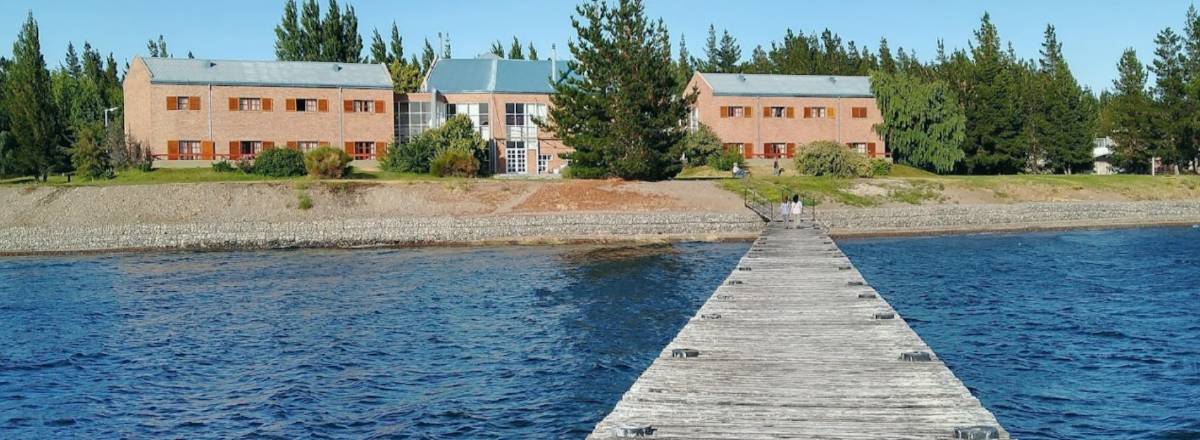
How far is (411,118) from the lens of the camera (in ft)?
280

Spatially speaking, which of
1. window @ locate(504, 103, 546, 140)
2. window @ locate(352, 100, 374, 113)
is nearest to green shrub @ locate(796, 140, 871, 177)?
Result: window @ locate(504, 103, 546, 140)

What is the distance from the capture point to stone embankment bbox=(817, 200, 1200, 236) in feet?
198

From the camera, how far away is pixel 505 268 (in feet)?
145

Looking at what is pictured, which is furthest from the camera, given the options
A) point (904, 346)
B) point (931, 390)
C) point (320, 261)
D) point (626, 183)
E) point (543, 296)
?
point (626, 183)

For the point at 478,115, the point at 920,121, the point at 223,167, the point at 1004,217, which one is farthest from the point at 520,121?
the point at 1004,217

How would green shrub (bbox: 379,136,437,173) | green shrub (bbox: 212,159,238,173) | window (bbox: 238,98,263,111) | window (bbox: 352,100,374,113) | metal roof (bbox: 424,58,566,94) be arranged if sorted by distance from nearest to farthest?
green shrub (bbox: 212,159,238,173), green shrub (bbox: 379,136,437,173), window (bbox: 238,98,263,111), window (bbox: 352,100,374,113), metal roof (bbox: 424,58,566,94)

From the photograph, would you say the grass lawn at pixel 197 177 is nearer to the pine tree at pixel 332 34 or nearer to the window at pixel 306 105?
the window at pixel 306 105

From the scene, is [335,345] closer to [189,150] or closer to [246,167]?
[246,167]

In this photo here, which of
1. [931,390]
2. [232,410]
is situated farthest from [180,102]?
[931,390]

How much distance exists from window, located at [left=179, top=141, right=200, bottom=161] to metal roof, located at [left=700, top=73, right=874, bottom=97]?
1641 inches

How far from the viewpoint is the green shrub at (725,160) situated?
83.5 m

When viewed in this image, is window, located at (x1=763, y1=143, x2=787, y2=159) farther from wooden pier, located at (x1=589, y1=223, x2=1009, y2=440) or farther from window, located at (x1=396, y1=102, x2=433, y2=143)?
wooden pier, located at (x1=589, y1=223, x2=1009, y2=440)

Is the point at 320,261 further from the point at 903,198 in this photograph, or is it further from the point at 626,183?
the point at 903,198

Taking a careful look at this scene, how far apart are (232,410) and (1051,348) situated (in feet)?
58.9
